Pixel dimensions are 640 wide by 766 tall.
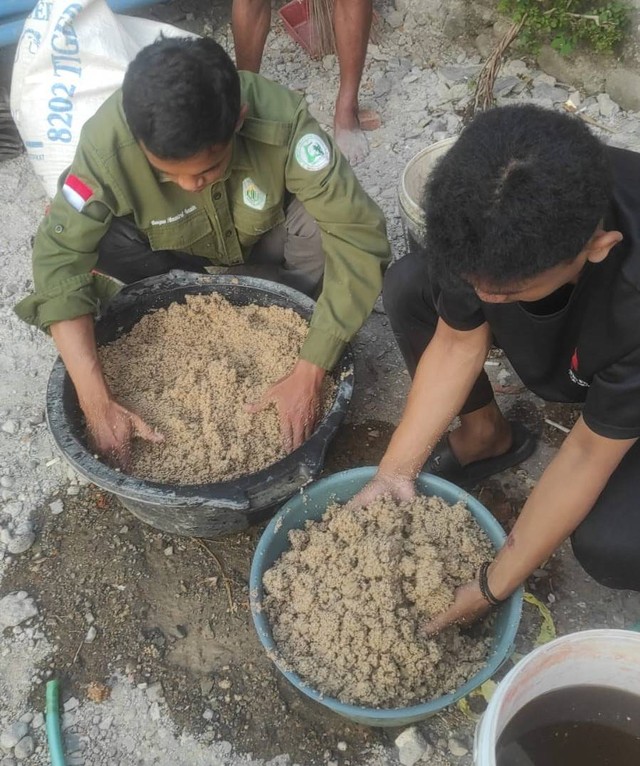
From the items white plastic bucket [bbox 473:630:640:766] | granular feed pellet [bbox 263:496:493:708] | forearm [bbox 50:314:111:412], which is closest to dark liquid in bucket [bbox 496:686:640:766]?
white plastic bucket [bbox 473:630:640:766]

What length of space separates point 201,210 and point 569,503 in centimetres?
123

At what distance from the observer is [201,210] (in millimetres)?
1985

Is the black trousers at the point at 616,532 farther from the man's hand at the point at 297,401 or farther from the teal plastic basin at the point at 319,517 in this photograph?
the man's hand at the point at 297,401

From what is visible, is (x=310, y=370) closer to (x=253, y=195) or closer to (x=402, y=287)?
(x=402, y=287)

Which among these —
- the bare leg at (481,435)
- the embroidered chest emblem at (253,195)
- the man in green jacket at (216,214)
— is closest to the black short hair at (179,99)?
the man in green jacket at (216,214)

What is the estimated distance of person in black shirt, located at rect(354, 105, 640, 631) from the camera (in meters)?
0.99

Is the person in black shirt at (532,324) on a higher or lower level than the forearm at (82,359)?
higher

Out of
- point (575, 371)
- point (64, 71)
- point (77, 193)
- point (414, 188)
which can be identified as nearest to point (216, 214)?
point (77, 193)

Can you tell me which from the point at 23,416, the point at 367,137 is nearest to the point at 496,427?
the point at 23,416

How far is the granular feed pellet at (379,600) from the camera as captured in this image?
4.60 ft

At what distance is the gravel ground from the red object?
169 cm

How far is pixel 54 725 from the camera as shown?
5.24 feet

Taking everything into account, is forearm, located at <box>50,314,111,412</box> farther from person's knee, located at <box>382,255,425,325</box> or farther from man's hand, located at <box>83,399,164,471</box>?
person's knee, located at <box>382,255,425,325</box>

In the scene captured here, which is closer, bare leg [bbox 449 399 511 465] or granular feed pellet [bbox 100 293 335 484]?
granular feed pellet [bbox 100 293 335 484]
